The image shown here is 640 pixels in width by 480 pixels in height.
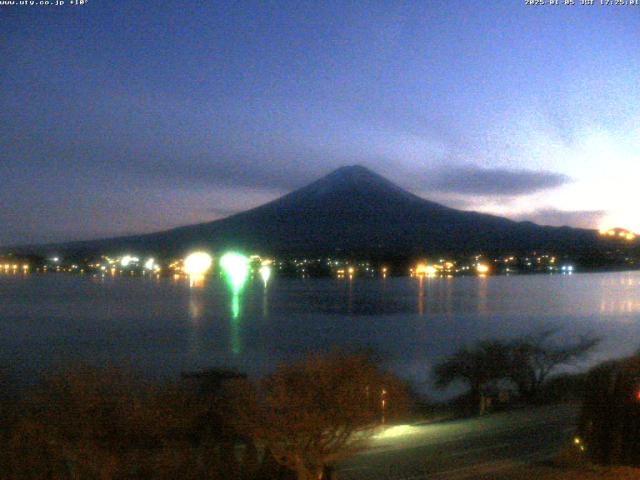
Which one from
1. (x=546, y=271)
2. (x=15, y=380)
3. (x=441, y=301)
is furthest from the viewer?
(x=546, y=271)

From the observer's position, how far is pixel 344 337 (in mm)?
39188

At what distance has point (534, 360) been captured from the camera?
25594 mm

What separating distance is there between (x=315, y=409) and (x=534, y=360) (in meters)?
19.5

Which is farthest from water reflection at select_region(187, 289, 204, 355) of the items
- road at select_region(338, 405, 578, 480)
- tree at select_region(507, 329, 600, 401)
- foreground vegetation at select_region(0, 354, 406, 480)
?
foreground vegetation at select_region(0, 354, 406, 480)

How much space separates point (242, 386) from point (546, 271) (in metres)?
82.2

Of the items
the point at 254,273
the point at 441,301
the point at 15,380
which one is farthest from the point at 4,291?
the point at 15,380

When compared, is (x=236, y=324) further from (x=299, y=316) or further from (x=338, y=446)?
(x=338, y=446)

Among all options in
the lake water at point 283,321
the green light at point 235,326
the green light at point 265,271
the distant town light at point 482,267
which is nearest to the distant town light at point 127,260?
the green light at point 265,271

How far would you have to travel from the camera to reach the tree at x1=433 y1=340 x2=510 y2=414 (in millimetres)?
24594

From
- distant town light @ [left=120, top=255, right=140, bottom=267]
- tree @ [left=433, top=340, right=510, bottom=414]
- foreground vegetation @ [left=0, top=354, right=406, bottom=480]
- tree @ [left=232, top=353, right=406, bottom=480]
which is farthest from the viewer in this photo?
distant town light @ [left=120, top=255, right=140, bottom=267]

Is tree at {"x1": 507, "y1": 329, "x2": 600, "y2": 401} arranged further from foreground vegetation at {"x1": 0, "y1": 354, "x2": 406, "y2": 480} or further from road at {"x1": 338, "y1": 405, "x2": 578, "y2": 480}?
foreground vegetation at {"x1": 0, "y1": 354, "x2": 406, "y2": 480}

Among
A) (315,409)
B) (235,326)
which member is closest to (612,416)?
(315,409)

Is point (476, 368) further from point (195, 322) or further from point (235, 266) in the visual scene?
point (235, 266)

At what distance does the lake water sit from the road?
5.83 metres
